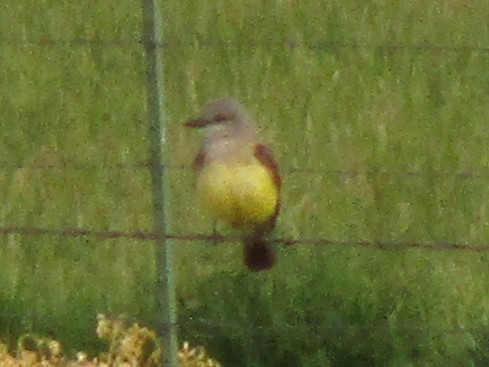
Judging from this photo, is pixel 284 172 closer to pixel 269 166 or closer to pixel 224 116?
pixel 224 116

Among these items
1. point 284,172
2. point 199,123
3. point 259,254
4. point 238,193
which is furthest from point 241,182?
point 284,172

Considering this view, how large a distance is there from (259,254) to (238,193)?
0.82ft

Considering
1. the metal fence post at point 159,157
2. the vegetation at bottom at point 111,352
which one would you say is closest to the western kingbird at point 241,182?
the metal fence post at point 159,157

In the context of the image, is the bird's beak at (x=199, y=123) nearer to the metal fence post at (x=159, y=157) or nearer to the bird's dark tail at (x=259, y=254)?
the metal fence post at (x=159, y=157)

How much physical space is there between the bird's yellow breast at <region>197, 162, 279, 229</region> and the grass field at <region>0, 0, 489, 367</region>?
701 millimetres

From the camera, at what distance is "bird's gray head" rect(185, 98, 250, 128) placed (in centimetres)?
453

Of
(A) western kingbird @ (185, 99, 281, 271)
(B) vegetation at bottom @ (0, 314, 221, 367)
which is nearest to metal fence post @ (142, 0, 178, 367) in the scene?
(A) western kingbird @ (185, 99, 281, 271)

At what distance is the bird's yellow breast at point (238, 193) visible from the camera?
13.8 feet

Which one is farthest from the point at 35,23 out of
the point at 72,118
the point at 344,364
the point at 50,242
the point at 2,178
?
the point at 344,364

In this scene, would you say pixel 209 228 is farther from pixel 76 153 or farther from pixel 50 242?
pixel 76 153

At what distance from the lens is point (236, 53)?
24.1 ft

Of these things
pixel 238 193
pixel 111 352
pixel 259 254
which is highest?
pixel 238 193

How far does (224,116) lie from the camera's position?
4547mm

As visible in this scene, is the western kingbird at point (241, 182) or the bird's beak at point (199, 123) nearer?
the western kingbird at point (241, 182)
